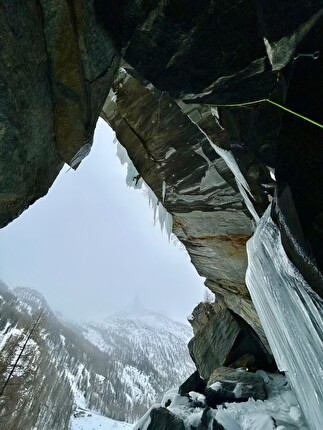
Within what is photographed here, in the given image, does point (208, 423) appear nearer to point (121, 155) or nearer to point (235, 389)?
point (235, 389)

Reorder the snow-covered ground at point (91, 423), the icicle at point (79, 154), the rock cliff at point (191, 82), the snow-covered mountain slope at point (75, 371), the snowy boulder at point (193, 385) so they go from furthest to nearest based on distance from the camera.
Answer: the snow-covered ground at point (91, 423) < the snow-covered mountain slope at point (75, 371) < the snowy boulder at point (193, 385) < the icicle at point (79, 154) < the rock cliff at point (191, 82)

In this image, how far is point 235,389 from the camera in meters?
8.89

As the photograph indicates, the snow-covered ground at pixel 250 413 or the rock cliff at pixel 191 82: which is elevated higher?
the rock cliff at pixel 191 82

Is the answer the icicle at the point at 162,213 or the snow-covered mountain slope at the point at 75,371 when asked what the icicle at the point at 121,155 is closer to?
the icicle at the point at 162,213

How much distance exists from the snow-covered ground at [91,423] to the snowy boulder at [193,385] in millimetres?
48128

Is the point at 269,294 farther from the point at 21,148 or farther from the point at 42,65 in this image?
the point at 42,65

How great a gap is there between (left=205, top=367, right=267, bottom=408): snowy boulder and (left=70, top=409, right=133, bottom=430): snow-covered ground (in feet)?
166

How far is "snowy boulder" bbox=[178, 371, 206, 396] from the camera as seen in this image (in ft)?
35.6

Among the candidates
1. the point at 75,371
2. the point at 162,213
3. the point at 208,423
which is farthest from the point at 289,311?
the point at 75,371

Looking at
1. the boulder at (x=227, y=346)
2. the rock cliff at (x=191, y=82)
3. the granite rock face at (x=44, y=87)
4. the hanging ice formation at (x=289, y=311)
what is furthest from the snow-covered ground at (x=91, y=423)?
the rock cliff at (x=191, y=82)

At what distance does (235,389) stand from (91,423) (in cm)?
5549

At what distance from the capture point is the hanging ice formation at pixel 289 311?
395 centimetres

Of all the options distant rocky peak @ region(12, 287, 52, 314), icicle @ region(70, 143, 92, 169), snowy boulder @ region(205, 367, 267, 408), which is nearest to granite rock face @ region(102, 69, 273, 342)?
icicle @ region(70, 143, 92, 169)

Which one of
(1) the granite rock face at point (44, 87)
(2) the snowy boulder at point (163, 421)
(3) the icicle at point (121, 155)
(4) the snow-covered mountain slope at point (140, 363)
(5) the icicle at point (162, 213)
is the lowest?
(2) the snowy boulder at point (163, 421)
